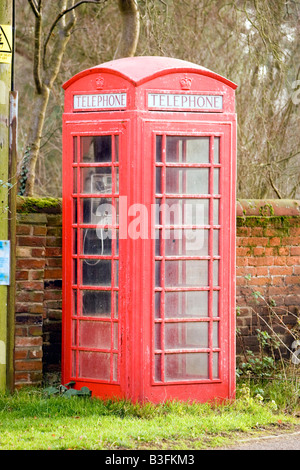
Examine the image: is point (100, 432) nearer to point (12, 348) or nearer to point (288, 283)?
point (12, 348)

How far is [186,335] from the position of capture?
6.34 meters

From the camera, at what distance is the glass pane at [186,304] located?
628 cm

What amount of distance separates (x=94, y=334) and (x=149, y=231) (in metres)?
1.04

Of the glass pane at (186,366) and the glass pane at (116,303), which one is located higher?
the glass pane at (116,303)

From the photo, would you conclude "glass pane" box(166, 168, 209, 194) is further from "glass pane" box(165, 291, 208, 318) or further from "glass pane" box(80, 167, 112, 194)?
"glass pane" box(165, 291, 208, 318)

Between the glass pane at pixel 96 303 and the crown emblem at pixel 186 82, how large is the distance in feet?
6.16

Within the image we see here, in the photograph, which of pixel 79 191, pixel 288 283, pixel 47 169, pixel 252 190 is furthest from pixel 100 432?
pixel 47 169

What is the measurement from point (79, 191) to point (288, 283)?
276cm

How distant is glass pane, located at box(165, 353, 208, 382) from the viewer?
6.26m

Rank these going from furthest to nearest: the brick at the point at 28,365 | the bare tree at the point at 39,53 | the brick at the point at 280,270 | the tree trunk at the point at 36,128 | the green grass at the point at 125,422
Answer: the tree trunk at the point at 36,128 → the bare tree at the point at 39,53 → the brick at the point at 280,270 → the brick at the point at 28,365 → the green grass at the point at 125,422

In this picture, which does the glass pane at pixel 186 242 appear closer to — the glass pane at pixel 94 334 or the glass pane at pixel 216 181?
the glass pane at pixel 216 181

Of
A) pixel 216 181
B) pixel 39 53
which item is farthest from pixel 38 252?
pixel 39 53
